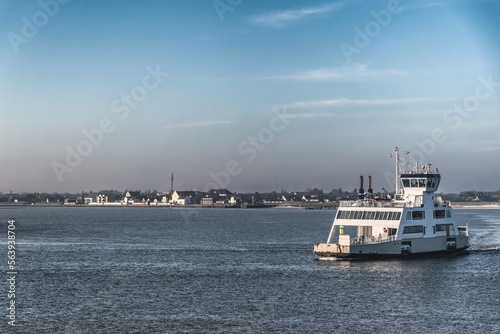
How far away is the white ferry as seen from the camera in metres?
71.1

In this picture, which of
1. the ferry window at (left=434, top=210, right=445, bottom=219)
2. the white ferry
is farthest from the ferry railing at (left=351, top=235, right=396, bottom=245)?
the ferry window at (left=434, top=210, right=445, bottom=219)

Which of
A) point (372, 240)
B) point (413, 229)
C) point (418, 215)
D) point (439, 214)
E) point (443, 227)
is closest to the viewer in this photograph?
point (372, 240)

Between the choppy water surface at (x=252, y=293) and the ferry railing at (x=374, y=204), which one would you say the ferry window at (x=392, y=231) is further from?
the choppy water surface at (x=252, y=293)

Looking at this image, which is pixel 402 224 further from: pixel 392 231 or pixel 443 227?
pixel 443 227

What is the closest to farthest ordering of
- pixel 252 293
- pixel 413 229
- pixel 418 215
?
pixel 252 293
pixel 413 229
pixel 418 215

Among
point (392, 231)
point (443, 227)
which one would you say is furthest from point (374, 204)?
point (443, 227)

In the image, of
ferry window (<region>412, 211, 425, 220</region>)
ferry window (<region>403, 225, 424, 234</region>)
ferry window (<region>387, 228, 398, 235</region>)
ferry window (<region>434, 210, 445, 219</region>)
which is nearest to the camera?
A: ferry window (<region>387, 228, 398, 235</region>)

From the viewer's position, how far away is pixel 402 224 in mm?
72312

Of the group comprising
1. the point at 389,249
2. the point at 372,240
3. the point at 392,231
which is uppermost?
the point at 392,231

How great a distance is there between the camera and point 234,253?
8750cm

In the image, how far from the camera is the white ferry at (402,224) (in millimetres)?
71062

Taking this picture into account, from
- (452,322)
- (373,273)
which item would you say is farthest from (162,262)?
(452,322)

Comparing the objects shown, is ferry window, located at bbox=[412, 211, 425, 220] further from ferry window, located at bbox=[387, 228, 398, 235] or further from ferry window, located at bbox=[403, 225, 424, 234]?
ferry window, located at bbox=[387, 228, 398, 235]

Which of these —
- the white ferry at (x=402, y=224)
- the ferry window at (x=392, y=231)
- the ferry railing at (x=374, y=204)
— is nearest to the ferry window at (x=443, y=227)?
the white ferry at (x=402, y=224)
